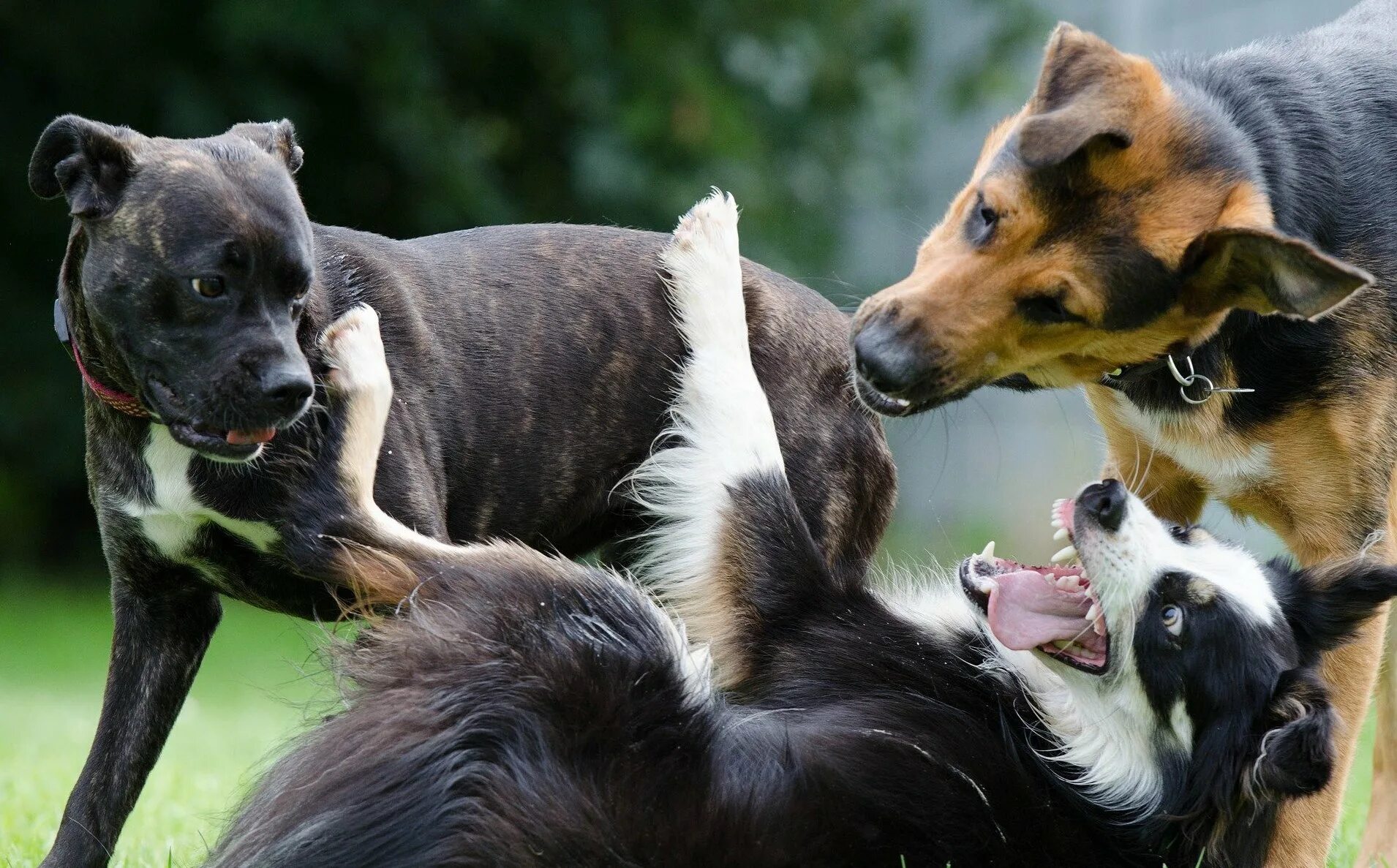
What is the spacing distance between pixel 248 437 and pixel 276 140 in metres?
0.90

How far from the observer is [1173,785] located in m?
3.68

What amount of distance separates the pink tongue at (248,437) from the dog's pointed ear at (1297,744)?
2.42 meters

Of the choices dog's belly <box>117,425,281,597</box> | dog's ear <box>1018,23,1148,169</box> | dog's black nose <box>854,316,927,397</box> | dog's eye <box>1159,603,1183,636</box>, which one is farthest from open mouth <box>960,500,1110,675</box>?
dog's belly <box>117,425,281,597</box>

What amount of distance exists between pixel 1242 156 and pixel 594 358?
5.98 ft

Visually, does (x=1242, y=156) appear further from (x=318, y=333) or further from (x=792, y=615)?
(x=318, y=333)

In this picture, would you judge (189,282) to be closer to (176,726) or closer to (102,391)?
(102,391)

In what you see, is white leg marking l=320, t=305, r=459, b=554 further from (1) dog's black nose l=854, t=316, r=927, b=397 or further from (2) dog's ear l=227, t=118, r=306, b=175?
(1) dog's black nose l=854, t=316, r=927, b=397

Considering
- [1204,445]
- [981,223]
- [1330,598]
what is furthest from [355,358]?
[1330,598]

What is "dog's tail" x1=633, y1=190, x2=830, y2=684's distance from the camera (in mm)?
4137

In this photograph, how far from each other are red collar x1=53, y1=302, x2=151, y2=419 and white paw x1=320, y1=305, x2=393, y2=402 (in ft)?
1.50

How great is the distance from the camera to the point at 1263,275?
11.7 ft

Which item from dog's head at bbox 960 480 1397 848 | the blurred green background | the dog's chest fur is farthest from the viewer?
the blurred green background

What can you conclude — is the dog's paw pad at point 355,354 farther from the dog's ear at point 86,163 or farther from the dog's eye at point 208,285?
the dog's ear at point 86,163

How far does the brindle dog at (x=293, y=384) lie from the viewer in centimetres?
355
